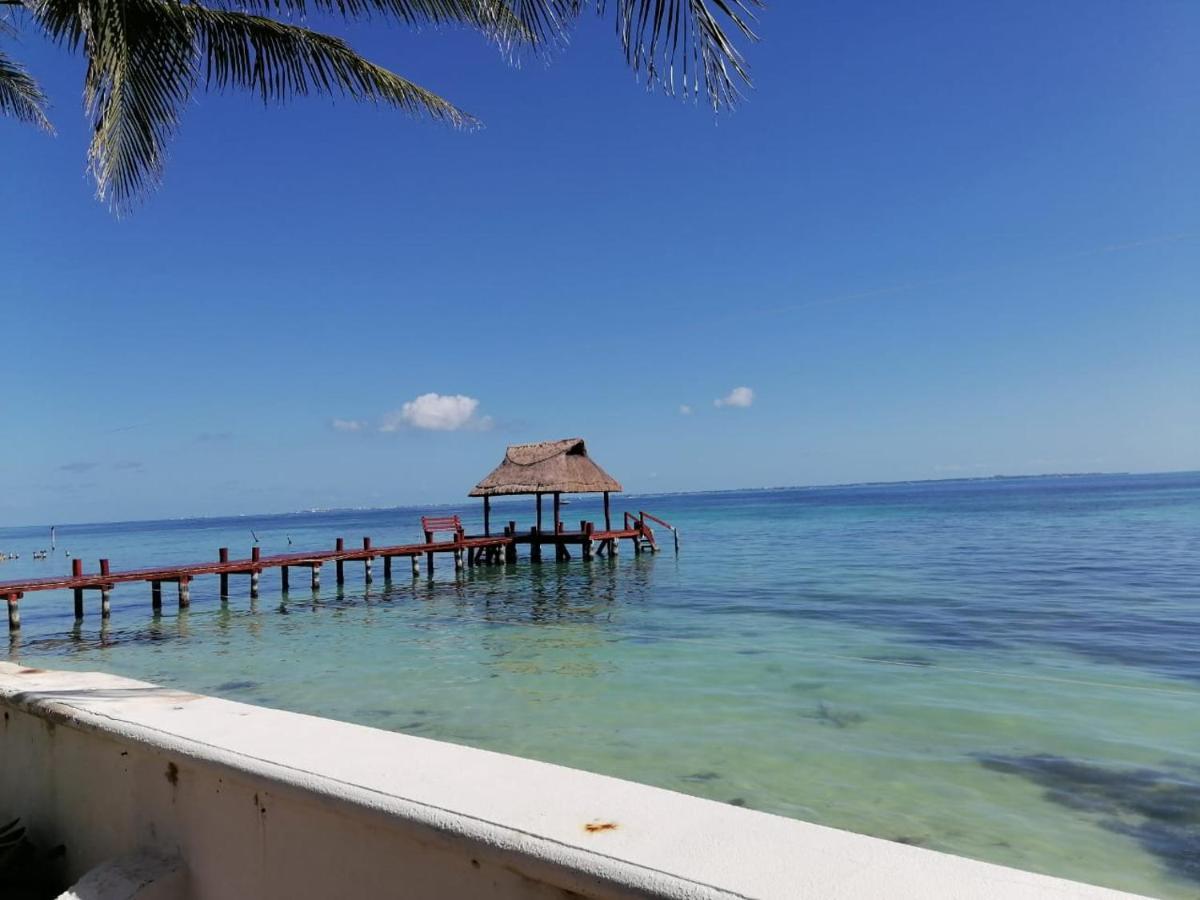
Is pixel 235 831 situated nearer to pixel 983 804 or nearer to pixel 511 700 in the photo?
pixel 983 804

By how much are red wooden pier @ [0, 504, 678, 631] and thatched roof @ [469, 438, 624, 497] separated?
5.48 feet

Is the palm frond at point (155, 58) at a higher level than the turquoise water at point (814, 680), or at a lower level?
higher

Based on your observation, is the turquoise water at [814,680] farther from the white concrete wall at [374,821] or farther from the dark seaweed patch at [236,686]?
the white concrete wall at [374,821]

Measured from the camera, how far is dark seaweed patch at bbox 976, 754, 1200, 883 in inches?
200

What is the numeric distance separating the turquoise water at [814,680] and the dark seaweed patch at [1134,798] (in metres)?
0.02

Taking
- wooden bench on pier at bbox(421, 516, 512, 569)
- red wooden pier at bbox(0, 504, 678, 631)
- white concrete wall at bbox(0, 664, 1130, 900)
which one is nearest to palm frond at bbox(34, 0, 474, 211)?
white concrete wall at bbox(0, 664, 1130, 900)

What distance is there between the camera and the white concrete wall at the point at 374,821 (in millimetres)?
1336

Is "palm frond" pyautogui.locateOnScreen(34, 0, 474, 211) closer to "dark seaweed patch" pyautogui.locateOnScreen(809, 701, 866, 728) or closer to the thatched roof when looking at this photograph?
"dark seaweed patch" pyautogui.locateOnScreen(809, 701, 866, 728)

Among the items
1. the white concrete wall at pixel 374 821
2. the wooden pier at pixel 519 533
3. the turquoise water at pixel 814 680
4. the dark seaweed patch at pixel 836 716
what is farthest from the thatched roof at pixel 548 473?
the white concrete wall at pixel 374 821

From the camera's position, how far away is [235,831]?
6.72 ft

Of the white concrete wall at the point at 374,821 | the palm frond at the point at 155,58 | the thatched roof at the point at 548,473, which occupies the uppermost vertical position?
A: the palm frond at the point at 155,58

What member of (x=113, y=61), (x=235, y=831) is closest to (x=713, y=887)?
(x=235, y=831)

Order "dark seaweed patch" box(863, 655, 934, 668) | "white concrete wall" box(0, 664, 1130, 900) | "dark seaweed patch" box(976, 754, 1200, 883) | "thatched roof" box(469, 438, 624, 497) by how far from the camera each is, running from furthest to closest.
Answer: "thatched roof" box(469, 438, 624, 497) < "dark seaweed patch" box(863, 655, 934, 668) < "dark seaweed patch" box(976, 754, 1200, 883) < "white concrete wall" box(0, 664, 1130, 900)

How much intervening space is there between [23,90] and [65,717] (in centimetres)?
1106
